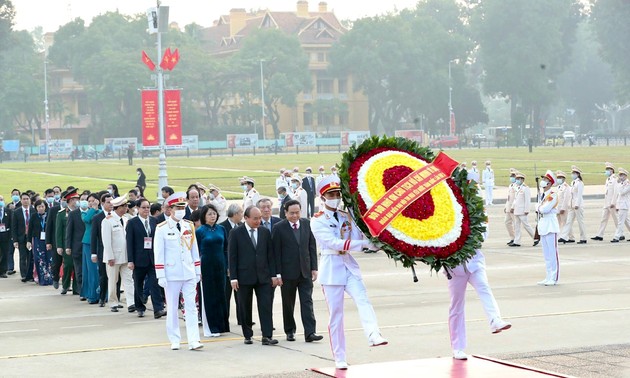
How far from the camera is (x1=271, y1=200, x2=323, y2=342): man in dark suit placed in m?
13.4

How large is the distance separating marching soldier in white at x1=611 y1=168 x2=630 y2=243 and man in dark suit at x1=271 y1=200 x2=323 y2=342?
1444cm

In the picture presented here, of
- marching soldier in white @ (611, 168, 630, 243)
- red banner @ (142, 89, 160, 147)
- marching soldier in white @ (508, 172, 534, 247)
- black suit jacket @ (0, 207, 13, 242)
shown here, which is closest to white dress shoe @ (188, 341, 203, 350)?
black suit jacket @ (0, 207, 13, 242)

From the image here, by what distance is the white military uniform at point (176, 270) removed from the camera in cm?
1295

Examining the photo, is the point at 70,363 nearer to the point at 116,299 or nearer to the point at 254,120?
the point at 116,299

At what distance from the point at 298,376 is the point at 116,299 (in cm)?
672

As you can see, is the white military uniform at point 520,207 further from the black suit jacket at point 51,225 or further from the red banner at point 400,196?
the red banner at point 400,196

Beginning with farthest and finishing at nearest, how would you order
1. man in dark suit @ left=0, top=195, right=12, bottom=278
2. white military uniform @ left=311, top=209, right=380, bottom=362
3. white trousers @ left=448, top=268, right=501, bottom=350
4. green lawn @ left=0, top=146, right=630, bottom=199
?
green lawn @ left=0, top=146, right=630, bottom=199
man in dark suit @ left=0, top=195, right=12, bottom=278
white trousers @ left=448, top=268, right=501, bottom=350
white military uniform @ left=311, top=209, right=380, bottom=362

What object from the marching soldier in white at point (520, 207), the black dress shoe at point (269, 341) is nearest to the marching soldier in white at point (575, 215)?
the marching soldier in white at point (520, 207)

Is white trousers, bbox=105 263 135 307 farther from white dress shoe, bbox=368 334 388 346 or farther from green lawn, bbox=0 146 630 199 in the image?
green lawn, bbox=0 146 630 199

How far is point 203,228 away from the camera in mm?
14234

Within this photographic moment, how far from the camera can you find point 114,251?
16922 mm

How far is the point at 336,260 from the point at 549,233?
349 inches

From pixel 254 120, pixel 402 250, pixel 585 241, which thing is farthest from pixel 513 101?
pixel 402 250

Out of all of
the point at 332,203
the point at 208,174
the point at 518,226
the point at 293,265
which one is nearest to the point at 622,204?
the point at 518,226
